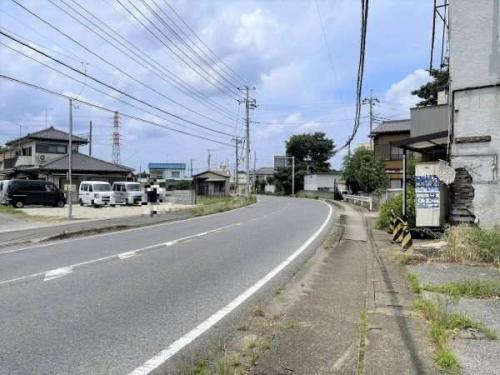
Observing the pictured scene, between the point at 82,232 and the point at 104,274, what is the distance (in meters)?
9.13

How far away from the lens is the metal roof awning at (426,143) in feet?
45.7

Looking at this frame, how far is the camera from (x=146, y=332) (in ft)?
18.0

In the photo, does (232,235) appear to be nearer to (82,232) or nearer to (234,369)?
(82,232)

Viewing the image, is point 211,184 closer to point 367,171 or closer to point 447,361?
point 367,171

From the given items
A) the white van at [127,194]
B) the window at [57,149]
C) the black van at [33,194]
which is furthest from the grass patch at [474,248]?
the window at [57,149]

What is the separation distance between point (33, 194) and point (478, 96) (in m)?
32.8

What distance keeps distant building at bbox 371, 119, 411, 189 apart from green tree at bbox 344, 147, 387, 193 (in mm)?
1637

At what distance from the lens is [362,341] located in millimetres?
5012

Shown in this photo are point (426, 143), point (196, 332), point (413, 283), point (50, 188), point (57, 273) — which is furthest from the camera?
point (50, 188)

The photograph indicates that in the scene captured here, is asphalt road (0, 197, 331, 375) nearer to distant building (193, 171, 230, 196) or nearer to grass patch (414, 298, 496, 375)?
grass patch (414, 298, 496, 375)

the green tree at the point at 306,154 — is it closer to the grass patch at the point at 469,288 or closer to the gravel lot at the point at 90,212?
the gravel lot at the point at 90,212

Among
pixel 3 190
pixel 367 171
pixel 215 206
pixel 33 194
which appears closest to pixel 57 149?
pixel 3 190

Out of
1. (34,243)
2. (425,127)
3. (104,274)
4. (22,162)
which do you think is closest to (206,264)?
(104,274)

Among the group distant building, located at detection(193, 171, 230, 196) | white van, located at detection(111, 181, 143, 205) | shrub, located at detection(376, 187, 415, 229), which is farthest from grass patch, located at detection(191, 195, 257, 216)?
distant building, located at detection(193, 171, 230, 196)
